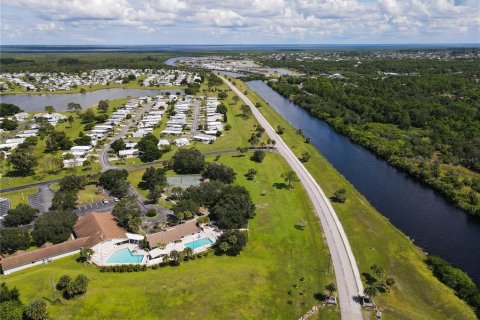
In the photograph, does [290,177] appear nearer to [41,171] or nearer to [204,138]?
[204,138]

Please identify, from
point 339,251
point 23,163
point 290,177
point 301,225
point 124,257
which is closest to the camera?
point 124,257

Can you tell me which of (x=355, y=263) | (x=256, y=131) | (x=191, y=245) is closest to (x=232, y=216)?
(x=191, y=245)

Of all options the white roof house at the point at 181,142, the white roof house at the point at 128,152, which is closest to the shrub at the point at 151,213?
the white roof house at the point at 128,152

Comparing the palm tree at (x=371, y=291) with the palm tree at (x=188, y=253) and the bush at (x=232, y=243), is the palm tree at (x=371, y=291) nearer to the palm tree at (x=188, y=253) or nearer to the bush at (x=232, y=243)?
the bush at (x=232, y=243)

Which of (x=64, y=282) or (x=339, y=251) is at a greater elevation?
(x=64, y=282)

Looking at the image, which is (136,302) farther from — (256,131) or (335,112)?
(335,112)

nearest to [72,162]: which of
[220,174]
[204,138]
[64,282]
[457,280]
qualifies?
[204,138]

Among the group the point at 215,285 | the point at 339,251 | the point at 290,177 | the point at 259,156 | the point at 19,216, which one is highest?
the point at 259,156
